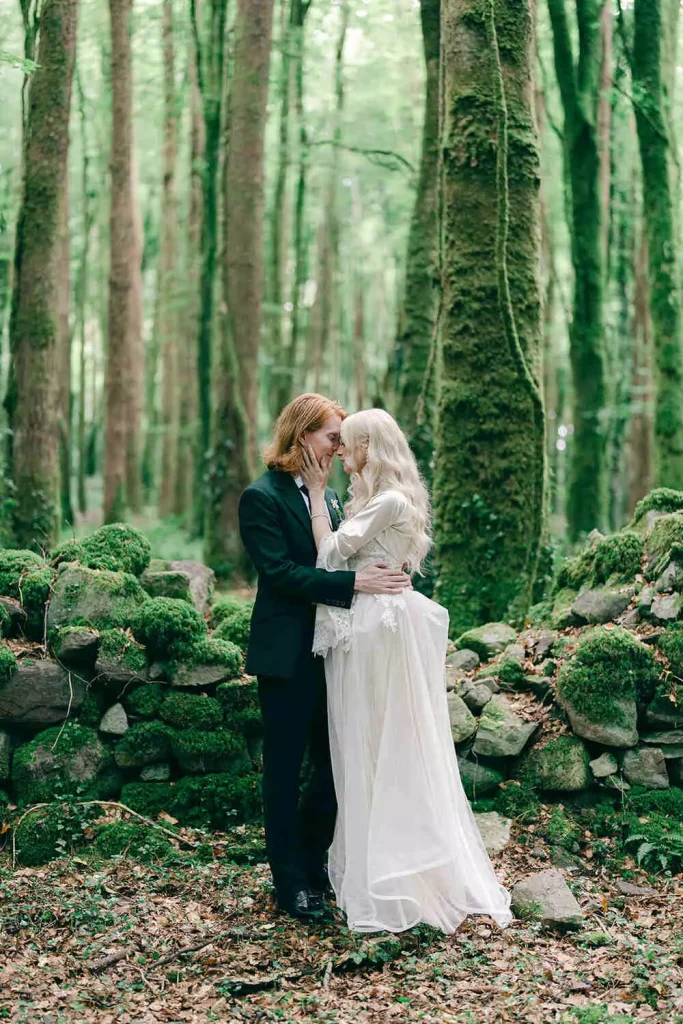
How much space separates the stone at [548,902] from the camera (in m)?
5.06

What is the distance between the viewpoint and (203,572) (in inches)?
306

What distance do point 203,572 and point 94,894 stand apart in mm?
2856

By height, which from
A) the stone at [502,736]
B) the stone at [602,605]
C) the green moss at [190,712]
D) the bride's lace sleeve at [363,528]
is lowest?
the stone at [502,736]

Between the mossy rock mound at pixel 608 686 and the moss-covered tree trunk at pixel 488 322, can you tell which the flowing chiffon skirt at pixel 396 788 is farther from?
the moss-covered tree trunk at pixel 488 322

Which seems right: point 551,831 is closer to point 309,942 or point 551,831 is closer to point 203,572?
point 309,942

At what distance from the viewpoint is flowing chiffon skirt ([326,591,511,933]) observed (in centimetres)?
492

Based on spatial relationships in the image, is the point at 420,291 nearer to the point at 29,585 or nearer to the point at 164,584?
the point at 164,584

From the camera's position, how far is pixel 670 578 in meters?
6.76

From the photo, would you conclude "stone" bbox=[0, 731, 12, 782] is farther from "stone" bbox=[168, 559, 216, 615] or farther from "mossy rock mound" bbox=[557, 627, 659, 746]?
"mossy rock mound" bbox=[557, 627, 659, 746]

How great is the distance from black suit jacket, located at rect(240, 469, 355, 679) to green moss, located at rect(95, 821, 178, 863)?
1500 mm

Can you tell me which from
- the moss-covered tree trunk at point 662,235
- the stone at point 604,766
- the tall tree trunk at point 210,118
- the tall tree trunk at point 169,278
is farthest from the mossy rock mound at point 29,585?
the tall tree trunk at point 169,278

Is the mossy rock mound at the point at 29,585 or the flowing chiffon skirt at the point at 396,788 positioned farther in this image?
the mossy rock mound at the point at 29,585

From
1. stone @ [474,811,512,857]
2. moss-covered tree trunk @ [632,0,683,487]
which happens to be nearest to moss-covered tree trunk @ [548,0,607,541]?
moss-covered tree trunk @ [632,0,683,487]

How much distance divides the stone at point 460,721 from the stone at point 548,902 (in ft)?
3.37
